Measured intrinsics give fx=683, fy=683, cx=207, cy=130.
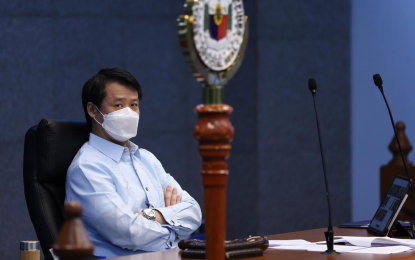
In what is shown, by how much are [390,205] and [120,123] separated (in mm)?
1124

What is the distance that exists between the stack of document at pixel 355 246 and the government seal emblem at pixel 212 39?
1002 millimetres

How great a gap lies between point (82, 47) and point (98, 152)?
1.97 metres

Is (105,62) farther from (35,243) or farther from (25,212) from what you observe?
(35,243)

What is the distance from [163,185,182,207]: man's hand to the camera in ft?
9.44

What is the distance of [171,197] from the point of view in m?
2.89

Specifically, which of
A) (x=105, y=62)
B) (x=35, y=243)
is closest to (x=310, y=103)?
(x=105, y=62)

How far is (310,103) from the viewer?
5355mm

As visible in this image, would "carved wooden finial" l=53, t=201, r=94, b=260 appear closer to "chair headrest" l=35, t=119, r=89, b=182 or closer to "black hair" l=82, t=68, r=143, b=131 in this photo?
"chair headrest" l=35, t=119, r=89, b=182

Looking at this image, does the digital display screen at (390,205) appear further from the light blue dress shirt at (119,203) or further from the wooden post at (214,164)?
the wooden post at (214,164)

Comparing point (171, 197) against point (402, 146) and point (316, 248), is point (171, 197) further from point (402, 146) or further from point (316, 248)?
point (402, 146)

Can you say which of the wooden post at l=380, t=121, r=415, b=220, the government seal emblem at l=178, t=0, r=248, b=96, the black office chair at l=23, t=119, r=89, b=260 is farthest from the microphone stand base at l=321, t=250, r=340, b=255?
the wooden post at l=380, t=121, r=415, b=220

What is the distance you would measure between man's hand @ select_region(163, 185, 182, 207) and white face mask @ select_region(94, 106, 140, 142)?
299 millimetres

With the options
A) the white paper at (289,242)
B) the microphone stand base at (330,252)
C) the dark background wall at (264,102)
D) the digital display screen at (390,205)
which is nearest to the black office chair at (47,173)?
the white paper at (289,242)

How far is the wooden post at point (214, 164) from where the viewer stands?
1144 mm
